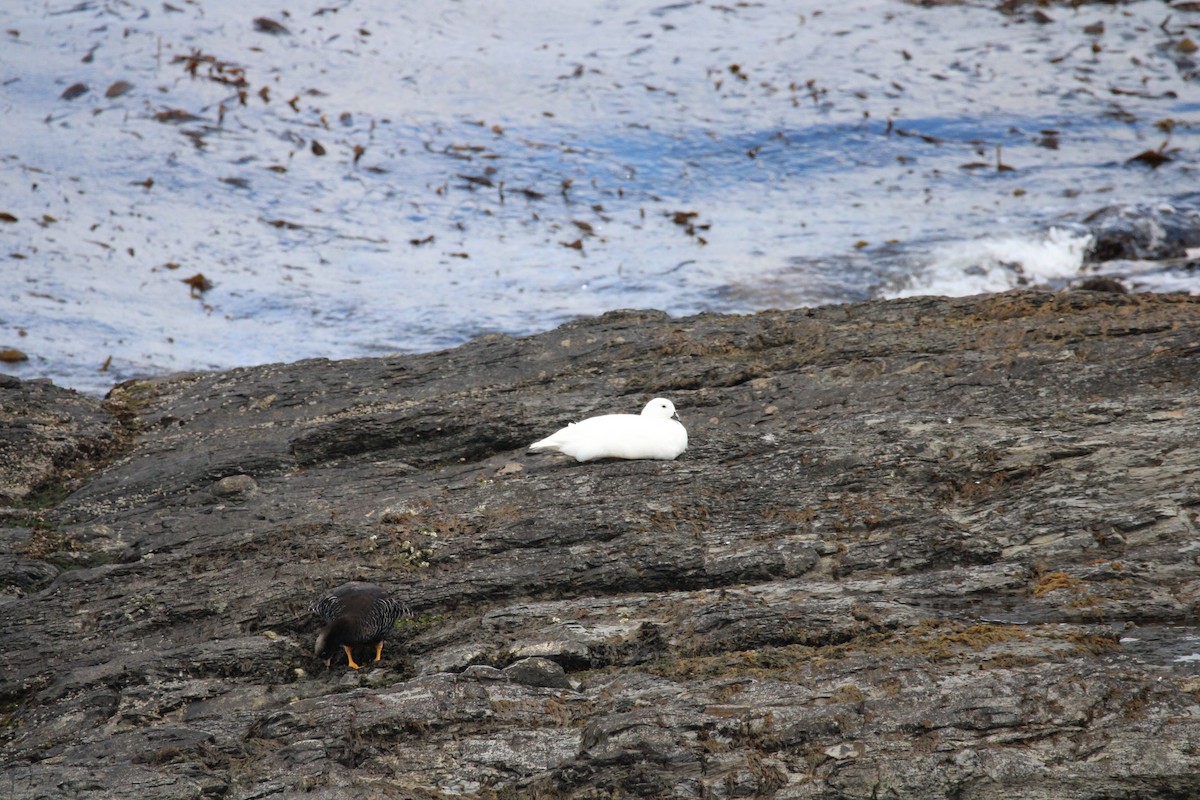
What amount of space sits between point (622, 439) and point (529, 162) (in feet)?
35.9

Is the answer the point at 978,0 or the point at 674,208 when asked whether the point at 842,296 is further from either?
the point at 978,0

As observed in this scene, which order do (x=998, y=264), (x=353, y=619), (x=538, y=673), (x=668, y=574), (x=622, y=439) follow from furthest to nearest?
A: (x=998, y=264) < (x=622, y=439) < (x=668, y=574) < (x=353, y=619) < (x=538, y=673)

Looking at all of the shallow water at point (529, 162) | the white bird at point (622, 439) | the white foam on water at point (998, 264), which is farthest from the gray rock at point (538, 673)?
the white foam on water at point (998, 264)

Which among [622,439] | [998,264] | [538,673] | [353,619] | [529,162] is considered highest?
[622,439]

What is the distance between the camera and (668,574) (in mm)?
5551

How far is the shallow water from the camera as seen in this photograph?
1360 centimetres

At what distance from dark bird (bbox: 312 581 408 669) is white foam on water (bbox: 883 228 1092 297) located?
9778 millimetres

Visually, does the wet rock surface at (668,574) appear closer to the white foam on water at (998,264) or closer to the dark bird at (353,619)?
the dark bird at (353,619)

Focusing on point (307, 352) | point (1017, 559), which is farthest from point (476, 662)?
point (307, 352)

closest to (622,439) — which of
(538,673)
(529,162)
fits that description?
(538,673)

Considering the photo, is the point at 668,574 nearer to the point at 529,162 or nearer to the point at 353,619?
the point at 353,619

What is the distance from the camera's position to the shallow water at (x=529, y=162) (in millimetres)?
13602

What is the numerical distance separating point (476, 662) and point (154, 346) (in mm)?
8971

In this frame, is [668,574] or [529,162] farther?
[529,162]
